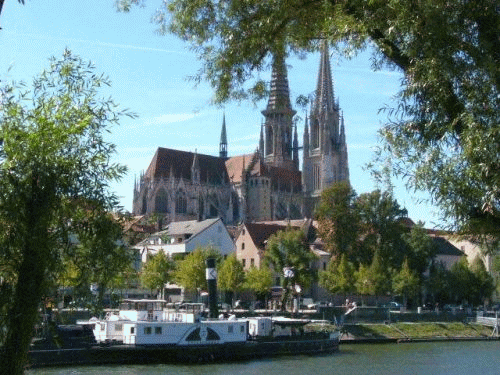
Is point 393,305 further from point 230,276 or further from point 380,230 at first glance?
point 230,276

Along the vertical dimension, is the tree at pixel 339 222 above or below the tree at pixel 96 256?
above

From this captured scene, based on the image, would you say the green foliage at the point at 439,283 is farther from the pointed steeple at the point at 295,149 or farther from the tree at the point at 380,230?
the pointed steeple at the point at 295,149

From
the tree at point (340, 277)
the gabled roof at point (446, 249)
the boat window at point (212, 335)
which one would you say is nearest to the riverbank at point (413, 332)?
the tree at point (340, 277)

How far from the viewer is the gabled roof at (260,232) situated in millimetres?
73375

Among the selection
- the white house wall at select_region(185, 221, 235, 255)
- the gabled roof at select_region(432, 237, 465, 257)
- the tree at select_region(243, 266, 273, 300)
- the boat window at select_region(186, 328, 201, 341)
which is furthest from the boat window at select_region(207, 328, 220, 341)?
the gabled roof at select_region(432, 237, 465, 257)

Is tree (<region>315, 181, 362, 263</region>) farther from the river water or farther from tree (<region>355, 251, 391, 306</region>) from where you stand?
the river water

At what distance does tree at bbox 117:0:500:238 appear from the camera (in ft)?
23.4

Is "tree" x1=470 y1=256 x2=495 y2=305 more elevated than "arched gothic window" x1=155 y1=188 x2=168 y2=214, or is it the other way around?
"arched gothic window" x1=155 y1=188 x2=168 y2=214

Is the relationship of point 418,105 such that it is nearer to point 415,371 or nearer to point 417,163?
point 417,163

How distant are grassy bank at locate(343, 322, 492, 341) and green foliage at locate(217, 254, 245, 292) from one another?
34.2ft

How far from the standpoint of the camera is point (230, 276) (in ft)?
200

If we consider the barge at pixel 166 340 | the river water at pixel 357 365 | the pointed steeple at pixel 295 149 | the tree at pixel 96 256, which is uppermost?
the pointed steeple at pixel 295 149

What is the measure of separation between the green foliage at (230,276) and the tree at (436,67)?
175 feet

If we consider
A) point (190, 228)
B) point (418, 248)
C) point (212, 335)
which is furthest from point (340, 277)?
point (212, 335)
